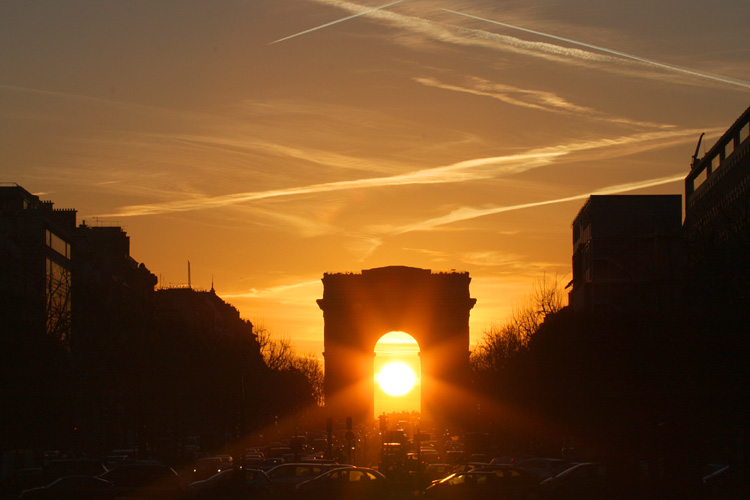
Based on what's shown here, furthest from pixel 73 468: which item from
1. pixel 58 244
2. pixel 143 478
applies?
pixel 58 244

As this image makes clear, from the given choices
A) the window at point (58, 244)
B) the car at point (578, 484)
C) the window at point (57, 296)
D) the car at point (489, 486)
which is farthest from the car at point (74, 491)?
the window at point (58, 244)

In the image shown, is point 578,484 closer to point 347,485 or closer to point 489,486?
point 489,486

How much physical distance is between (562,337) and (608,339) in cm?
884

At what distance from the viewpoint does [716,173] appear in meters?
79.3

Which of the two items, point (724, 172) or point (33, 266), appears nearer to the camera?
point (33, 266)

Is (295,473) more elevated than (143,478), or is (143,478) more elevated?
(143,478)

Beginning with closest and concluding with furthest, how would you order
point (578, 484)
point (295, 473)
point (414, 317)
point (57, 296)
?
point (578, 484), point (295, 473), point (57, 296), point (414, 317)

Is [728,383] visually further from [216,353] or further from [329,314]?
[329,314]

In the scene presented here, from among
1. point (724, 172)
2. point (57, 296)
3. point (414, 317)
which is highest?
point (724, 172)

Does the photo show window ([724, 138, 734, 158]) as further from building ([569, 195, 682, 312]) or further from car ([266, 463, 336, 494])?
car ([266, 463, 336, 494])

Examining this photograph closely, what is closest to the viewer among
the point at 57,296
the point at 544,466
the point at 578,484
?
the point at 578,484

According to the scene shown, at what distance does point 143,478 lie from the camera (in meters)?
36.0

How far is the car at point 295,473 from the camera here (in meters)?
37.4

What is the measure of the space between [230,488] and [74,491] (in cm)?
467
